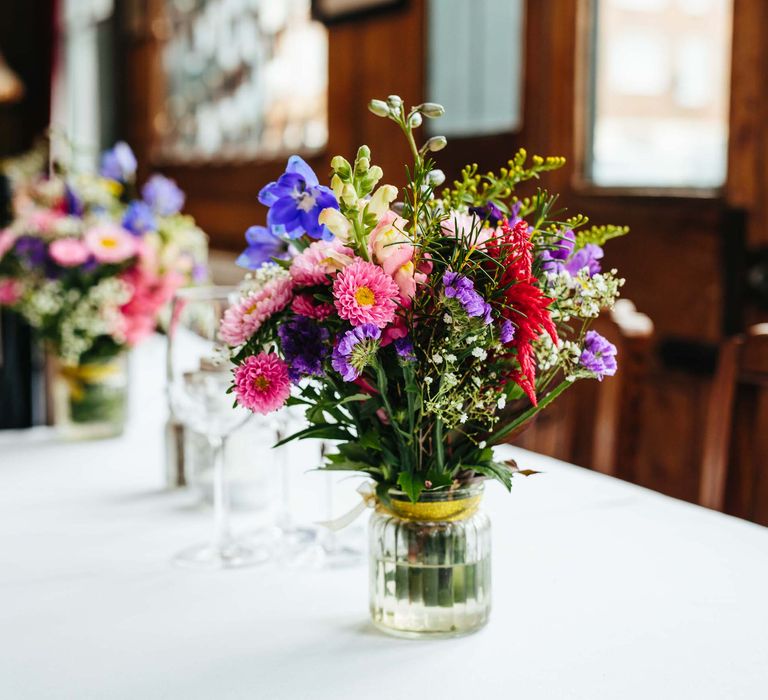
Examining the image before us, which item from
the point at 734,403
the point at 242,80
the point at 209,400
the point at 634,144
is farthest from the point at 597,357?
the point at 242,80

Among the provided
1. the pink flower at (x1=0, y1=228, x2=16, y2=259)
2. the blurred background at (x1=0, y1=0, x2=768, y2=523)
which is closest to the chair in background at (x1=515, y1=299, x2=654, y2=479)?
the blurred background at (x1=0, y1=0, x2=768, y2=523)

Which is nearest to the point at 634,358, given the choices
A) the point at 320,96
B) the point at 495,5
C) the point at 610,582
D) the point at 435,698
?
the point at 610,582

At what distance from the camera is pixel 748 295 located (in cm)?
211

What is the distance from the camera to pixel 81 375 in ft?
5.04

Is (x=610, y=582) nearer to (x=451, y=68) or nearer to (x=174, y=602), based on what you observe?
(x=174, y=602)

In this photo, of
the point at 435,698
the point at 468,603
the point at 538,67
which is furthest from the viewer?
the point at 538,67

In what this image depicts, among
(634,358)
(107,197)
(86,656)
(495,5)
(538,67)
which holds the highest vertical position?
(495,5)

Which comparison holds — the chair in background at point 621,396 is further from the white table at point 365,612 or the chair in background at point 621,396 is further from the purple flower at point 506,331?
the purple flower at point 506,331

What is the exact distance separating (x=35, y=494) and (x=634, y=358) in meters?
0.84

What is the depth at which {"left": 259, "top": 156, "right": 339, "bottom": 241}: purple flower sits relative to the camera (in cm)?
81

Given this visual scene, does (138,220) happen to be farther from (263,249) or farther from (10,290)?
(263,249)

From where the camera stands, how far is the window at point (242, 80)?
155 inches

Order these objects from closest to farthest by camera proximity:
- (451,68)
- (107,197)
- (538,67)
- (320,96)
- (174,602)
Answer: (174,602), (107,197), (538,67), (451,68), (320,96)

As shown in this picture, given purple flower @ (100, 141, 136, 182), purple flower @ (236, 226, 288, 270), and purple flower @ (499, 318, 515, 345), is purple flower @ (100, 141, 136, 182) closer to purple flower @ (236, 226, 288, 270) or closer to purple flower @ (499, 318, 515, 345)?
purple flower @ (236, 226, 288, 270)
